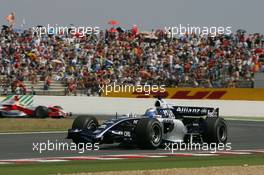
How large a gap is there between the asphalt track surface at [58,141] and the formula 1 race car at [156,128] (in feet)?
1.00

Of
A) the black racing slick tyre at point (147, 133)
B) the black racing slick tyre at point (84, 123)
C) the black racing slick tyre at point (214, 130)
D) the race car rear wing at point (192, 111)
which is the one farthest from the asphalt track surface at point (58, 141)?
the race car rear wing at point (192, 111)

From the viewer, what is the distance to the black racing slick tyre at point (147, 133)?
54.6 feet

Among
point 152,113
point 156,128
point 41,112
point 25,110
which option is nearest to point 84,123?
point 152,113

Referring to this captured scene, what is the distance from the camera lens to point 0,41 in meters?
39.5

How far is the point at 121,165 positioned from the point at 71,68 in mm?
25258

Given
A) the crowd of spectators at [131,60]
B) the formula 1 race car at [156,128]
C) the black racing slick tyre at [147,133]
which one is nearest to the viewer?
the black racing slick tyre at [147,133]

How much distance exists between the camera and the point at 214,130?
61.0 feet

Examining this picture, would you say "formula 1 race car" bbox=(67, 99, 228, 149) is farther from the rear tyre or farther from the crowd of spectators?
the crowd of spectators

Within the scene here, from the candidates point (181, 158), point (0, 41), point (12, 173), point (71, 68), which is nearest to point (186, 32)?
point (71, 68)

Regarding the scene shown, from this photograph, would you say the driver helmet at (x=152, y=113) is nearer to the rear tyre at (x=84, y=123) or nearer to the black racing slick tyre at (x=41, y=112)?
the rear tyre at (x=84, y=123)

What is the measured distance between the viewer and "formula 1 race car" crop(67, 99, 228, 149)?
1681 centimetres

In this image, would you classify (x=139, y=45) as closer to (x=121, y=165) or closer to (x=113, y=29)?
(x=113, y=29)

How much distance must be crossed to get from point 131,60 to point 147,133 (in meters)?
21.4

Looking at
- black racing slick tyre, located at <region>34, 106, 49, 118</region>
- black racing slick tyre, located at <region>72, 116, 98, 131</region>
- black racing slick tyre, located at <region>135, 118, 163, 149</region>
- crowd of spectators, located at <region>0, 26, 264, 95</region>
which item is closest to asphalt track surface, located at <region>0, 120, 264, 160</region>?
black racing slick tyre, located at <region>135, 118, 163, 149</region>
